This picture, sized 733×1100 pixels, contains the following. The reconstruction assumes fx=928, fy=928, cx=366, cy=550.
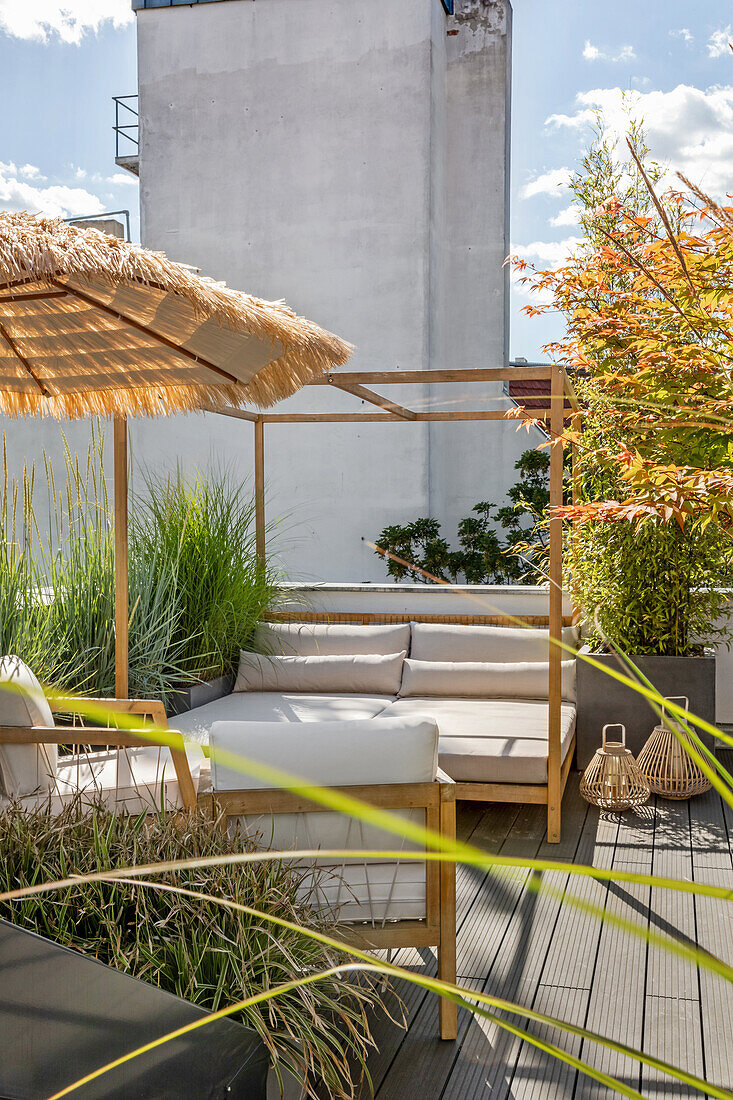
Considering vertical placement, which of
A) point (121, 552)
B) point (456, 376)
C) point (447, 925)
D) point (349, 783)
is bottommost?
point (447, 925)

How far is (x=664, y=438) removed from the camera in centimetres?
204

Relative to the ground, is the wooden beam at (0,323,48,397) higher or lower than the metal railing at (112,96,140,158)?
lower

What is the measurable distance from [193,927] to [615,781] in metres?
2.83

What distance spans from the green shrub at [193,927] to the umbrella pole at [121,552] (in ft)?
5.76

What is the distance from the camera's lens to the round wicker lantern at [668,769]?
445 centimetres

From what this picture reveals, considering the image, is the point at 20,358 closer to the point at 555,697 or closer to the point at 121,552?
the point at 121,552

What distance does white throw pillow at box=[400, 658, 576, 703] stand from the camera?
16.1ft

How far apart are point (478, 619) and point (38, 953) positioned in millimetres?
4218

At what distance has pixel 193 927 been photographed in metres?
1.89

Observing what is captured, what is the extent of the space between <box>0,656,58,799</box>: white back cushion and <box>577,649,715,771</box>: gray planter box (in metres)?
2.75

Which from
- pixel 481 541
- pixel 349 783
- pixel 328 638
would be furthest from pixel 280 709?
pixel 481 541

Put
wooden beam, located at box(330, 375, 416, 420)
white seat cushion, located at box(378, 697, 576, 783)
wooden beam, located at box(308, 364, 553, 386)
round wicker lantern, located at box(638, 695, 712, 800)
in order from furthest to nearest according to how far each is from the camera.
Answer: round wicker lantern, located at box(638, 695, 712, 800)
wooden beam, located at box(330, 375, 416, 420)
white seat cushion, located at box(378, 697, 576, 783)
wooden beam, located at box(308, 364, 553, 386)

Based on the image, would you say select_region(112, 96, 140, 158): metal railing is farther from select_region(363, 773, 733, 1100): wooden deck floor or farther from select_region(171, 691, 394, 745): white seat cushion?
select_region(363, 773, 733, 1100): wooden deck floor

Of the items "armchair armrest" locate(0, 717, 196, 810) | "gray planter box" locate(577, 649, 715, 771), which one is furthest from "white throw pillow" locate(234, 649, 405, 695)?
"armchair armrest" locate(0, 717, 196, 810)
